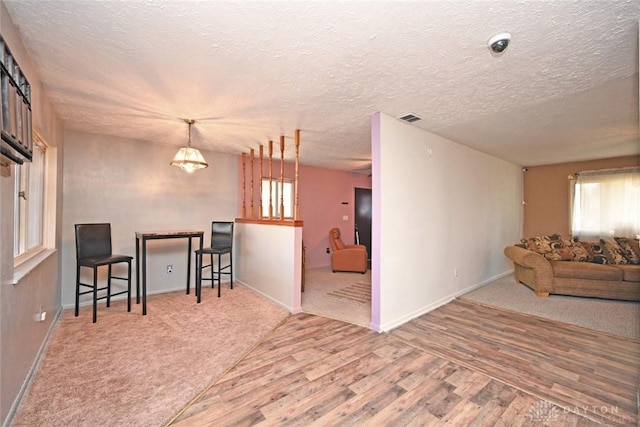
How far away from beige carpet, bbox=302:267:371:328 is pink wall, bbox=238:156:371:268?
31.2 inches

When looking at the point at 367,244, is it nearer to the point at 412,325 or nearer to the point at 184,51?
the point at 412,325

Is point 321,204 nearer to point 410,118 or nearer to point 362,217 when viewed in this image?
point 362,217

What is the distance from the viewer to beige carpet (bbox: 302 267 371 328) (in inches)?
126

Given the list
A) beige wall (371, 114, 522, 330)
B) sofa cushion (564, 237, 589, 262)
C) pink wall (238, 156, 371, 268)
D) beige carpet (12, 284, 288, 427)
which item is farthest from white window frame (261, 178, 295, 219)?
sofa cushion (564, 237, 589, 262)

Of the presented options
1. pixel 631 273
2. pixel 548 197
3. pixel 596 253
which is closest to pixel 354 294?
pixel 631 273

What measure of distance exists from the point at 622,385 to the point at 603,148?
400 cm

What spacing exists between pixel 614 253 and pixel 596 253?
0.19 m

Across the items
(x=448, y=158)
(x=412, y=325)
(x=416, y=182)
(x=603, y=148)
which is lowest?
(x=412, y=325)

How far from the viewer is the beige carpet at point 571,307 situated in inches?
115

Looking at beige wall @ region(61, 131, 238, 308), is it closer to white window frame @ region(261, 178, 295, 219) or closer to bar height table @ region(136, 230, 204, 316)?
bar height table @ region(136, 230, 204, 316)

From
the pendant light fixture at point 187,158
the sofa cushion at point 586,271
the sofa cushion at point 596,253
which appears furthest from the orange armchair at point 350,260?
the sofa cushion at point 596,253

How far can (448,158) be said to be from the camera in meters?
3.81

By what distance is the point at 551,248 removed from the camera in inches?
172

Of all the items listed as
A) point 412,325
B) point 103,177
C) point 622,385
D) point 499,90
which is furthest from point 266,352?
point 103,177
